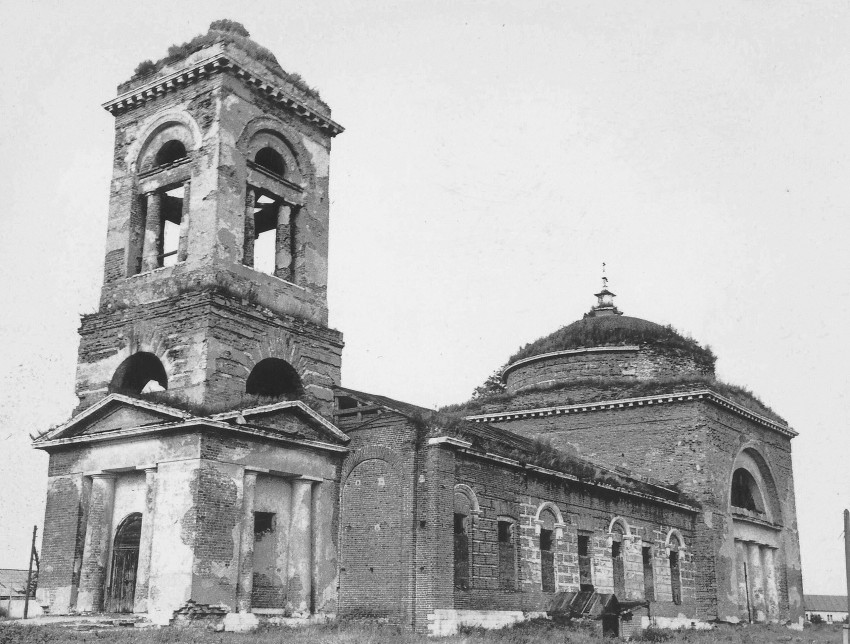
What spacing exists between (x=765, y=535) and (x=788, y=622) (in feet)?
9.95

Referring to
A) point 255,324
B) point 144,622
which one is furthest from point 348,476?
point 144,622

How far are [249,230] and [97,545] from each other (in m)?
7.50

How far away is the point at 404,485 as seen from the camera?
68.5 ft

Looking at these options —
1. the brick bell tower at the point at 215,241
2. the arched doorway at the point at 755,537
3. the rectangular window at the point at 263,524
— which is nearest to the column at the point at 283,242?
the brick bell tower at the point at 215,241

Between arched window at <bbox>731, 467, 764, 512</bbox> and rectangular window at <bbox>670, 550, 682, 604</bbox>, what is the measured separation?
518 centimetres

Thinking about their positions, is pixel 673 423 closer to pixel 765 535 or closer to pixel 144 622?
pixel 765 535

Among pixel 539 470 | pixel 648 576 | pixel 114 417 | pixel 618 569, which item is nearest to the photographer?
pixel 114 417

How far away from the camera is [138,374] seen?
22.2m

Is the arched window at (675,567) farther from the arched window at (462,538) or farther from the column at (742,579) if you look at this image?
the arched window at (462,538)

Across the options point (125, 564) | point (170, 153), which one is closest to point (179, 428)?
point (125, 564)

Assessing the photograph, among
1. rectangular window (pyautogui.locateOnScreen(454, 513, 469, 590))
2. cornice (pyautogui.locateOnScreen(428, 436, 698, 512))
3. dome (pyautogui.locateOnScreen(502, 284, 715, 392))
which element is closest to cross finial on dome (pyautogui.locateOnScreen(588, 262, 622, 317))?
dome (pyautogui.locateOnScreen(502, 284, 715, 392))

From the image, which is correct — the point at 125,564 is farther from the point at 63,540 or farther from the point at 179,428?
the point at 179,428

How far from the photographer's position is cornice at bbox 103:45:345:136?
71.7 ft

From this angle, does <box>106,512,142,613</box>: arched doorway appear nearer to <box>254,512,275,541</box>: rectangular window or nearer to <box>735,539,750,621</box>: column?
<box>254,512,275,541</box>: rectangular window
